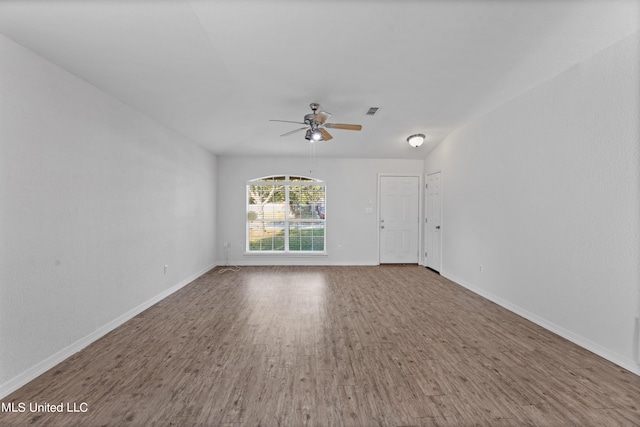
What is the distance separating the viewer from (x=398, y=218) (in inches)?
260

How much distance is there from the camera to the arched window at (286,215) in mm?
6566

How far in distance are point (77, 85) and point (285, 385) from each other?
10.4 ft

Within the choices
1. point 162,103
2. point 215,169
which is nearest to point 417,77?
point 162,103

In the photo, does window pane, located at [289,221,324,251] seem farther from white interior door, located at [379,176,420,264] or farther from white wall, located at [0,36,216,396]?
white wall, located at [0,36,216,396]

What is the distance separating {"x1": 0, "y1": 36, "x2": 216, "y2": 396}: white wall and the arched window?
2529mm

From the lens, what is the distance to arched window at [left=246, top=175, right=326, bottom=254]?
21.5 feet

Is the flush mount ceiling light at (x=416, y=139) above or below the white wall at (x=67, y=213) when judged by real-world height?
above

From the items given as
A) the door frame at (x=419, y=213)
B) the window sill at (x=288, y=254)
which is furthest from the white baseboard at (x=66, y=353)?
the door frame at (x=419, y=213)

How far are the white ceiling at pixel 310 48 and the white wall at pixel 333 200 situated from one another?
7.97ft

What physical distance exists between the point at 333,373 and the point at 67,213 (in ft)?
8.65

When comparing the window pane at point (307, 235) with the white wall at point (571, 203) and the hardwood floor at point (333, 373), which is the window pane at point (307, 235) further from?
the white wall at point (571, 203)

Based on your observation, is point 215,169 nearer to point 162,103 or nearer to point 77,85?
point 162,103

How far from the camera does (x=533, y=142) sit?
11.1 feet

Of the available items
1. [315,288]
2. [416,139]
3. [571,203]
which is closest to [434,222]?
[416,139]
